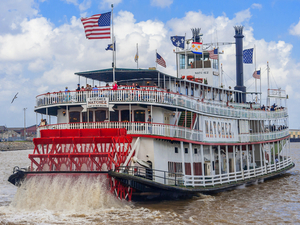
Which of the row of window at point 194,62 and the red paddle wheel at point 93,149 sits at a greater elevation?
the row of window at point 194,62

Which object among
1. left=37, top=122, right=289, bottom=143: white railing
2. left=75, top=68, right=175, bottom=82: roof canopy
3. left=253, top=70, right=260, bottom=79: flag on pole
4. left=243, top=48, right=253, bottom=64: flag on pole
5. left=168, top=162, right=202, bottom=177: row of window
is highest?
left=243, top=48, right=253, bottom=64: flag on pole

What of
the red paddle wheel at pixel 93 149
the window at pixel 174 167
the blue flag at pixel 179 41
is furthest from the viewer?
the blue flag at pixel 179 41

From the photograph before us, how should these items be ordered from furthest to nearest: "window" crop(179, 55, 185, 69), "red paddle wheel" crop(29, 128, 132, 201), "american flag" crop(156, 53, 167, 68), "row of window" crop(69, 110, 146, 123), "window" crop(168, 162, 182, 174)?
"window" crop(179, 55, 185, 69)
"american flag" crop(156, 53, 167, 68)
"row of window" crop(69, 110, 146, 123)
"window" crop(168, 162, 182, 174)
"red paddle wheel" crop(29, 128, 132, 201)

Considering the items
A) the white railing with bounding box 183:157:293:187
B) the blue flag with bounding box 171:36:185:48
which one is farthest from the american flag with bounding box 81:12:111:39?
the white railing with bounding box 183:157:293:187

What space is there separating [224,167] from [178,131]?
6877 millimetres

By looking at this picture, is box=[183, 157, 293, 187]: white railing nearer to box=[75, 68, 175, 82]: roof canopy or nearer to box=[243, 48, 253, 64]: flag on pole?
box=[75, 68, 175, 82]: roof canopy

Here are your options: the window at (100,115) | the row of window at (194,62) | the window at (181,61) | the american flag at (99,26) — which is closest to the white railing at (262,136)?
the row of window at (194,62)

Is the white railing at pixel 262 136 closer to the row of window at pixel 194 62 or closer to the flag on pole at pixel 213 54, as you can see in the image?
the flag on pole at pixel 213 54

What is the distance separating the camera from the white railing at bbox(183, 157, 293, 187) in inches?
769

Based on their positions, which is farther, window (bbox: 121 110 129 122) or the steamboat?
window (bbox: 121 110 129 122)

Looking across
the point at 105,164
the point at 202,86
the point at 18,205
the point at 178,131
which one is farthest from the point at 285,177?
the point at 18,205

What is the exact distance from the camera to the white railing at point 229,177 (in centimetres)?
1953

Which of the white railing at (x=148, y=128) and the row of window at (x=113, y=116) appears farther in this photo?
the row of window at (x=113, y=116)

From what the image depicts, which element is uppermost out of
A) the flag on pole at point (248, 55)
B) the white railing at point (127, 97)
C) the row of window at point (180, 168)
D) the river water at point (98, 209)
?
the flag on pole at point (248, 55)
